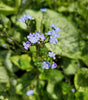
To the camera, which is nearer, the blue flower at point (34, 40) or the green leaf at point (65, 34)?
the blue flower at point (34, 40)

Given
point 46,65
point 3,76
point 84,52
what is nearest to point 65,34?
point 84,52

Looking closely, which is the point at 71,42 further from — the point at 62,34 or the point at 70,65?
the point at 70,65

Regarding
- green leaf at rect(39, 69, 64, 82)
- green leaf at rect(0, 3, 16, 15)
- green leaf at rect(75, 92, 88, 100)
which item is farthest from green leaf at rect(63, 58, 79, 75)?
green leaf at rect(0, 3, 16, 15)

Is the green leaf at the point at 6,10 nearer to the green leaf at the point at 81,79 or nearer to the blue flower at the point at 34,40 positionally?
the blue flower at the point at 34,40

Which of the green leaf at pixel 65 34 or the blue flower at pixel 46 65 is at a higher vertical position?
the green leaf at pixel 65 34

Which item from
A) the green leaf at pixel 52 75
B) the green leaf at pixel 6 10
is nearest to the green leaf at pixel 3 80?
the green leaf at pixel 52 75

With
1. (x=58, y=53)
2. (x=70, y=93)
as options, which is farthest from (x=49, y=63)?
(x=70, y=93)

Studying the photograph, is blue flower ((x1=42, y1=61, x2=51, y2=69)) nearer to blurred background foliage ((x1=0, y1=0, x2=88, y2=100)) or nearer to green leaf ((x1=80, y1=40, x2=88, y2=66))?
blurred background foliage ((x1=0, y1=0, x2=88, y2=100))

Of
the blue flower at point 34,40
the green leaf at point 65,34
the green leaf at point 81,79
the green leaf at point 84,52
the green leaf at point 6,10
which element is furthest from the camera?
the green leaf at point 6,10

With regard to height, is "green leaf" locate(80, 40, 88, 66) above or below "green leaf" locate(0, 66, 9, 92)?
above
